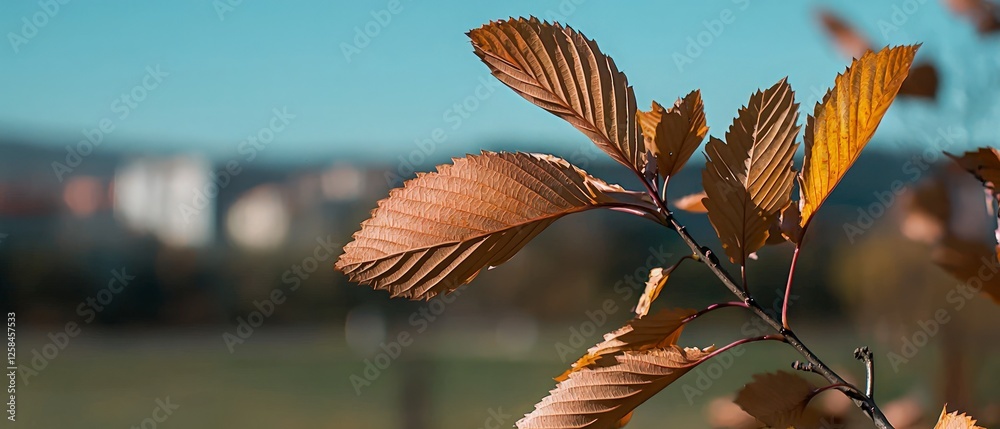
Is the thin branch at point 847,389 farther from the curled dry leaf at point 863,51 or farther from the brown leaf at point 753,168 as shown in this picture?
the curled dry leaf at point 863,51

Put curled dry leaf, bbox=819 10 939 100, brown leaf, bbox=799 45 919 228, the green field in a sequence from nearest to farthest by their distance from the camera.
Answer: brown leaf, bbox=799 45 919 228 → curled dry leaf, bbox=819 10 939 100 → the green field

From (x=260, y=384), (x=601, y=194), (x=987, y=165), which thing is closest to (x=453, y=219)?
(x=601, y=194)

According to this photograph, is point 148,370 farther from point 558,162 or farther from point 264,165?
point 558,162

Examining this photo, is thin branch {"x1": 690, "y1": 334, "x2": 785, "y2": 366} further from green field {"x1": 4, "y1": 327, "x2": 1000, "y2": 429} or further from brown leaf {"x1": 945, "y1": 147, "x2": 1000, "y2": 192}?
green field {"x1": 4, "y1": 327, "x2": 1000, "y2": 429}

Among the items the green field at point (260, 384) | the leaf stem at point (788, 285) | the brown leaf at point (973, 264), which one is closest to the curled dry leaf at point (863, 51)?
the brown leaf at point (973, 264)

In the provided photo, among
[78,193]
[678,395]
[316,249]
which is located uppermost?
[78,193]

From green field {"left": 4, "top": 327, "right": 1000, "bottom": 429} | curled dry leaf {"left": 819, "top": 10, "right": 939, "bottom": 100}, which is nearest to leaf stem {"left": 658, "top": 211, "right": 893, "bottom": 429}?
curled dry leaf {"left": 819, "top": 10, "right": 939, "bottom": 100}

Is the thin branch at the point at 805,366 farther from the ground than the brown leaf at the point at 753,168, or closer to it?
closer to it

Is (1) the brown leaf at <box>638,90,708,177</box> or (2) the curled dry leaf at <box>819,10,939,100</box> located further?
(2) the curled dry leaf at <box>819,10,939,100</box>

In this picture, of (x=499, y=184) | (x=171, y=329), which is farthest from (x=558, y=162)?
(x=171, y=329)
